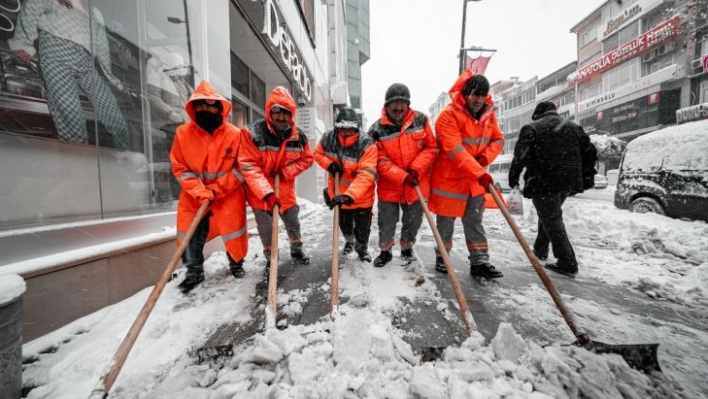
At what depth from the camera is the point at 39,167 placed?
230 cm

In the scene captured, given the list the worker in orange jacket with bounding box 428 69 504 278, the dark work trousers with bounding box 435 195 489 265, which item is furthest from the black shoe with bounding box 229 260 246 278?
the dark work trousers with bounding box 435 195 489 265

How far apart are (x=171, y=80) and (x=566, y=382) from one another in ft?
16.0

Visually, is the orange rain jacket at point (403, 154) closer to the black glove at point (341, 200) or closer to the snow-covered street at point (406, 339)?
the black glove at point (341, 200)

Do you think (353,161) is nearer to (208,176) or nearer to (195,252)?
(208,176)

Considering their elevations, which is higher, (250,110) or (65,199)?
(250,110)

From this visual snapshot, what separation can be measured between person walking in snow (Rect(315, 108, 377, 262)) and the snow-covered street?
19.9 inches

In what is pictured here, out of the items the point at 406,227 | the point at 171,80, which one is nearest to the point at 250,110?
the point at 171,80

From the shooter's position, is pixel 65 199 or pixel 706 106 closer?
pixel 65 199

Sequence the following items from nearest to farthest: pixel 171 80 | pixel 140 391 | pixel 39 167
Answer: pixel 140 391
pixel 39 167
pixel 171 80

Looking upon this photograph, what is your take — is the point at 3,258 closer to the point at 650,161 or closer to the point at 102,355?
the point at 102,355

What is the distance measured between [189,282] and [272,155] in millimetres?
1481

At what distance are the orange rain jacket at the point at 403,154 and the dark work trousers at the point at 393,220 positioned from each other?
8 centimetres

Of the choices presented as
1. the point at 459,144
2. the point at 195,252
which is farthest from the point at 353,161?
the point at 195,252

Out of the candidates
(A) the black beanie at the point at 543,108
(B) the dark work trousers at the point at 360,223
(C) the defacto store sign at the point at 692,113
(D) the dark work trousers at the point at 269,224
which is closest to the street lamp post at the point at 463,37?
(A) the black beanie at the point at 543,108
